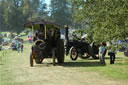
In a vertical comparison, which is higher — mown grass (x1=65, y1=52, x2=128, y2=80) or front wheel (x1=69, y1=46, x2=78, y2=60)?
front wheel (x1=69, y1=46, x2=78, y2=60)

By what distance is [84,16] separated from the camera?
16.8 metres

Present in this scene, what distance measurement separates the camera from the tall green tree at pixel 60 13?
301 feet

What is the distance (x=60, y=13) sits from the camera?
94875 millimetres

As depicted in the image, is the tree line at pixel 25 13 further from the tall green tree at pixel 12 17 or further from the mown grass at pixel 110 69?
the mown grass at pixel 110 69

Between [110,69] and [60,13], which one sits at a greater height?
[60,13]

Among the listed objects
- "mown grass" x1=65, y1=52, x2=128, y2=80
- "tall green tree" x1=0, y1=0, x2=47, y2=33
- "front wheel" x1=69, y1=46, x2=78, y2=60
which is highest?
"tall green tree" x1=0, y1=0, x2=47, y2=33

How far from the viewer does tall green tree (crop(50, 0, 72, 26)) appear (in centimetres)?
9172

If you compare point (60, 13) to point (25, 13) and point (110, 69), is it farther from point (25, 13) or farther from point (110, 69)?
point (110, 69)

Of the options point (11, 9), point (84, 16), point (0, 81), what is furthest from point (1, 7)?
point (0, 81)

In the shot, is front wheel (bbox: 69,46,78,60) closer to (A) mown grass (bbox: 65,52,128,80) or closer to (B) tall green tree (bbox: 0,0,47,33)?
(A) mown grass (bbox: 65,52,128,80)

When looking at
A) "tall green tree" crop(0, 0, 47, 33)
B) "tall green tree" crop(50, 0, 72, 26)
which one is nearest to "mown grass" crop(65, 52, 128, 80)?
"tall green tree" crop(0, 0, 47, 33)

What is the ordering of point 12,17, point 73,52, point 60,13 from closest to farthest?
point 73,52, point 12,17, point 60,13

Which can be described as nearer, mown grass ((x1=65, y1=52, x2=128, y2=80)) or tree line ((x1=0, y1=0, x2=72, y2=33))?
mown grass ((x1=65, y1=52, x2=128, y2=80))

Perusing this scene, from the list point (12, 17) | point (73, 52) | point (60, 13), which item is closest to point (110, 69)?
point (73, 52)
